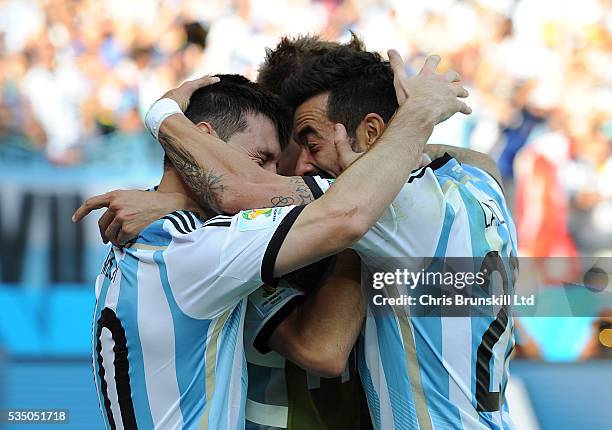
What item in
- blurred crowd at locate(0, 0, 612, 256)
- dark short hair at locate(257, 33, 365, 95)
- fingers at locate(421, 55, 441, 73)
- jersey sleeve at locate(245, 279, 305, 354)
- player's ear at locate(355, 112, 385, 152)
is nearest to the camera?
jersey sleeve at locate(245, 279, 305, 354)

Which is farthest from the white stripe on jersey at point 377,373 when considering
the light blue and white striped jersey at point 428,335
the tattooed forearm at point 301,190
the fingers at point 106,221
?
the fingers at point 106,221

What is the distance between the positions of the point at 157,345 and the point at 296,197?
48 centimetres

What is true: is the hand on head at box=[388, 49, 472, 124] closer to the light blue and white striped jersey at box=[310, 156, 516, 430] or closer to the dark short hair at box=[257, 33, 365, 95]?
the light blue and white striped jersey at box=[310, 156, 516, 430]

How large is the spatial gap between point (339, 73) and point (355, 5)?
172 inches

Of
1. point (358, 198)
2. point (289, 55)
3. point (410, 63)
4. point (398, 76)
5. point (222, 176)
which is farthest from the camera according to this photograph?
point (410, 63)

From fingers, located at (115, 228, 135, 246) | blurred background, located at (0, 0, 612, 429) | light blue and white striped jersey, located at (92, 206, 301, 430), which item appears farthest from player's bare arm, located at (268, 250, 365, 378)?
blurred background, located at (0, 0, 612, 429)

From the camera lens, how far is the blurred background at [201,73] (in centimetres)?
598

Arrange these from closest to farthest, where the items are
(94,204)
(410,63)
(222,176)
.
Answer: (222,176) < (94,204) < (410,63)

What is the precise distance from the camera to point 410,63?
6.52 meters

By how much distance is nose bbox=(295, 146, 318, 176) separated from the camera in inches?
95.6

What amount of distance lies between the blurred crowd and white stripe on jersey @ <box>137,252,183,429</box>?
14.0 ft

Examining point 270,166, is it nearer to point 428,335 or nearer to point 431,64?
point 431,64

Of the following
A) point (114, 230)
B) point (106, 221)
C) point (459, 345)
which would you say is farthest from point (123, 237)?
point (459, 345)

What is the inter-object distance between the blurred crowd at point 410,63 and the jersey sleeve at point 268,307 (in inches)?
161
